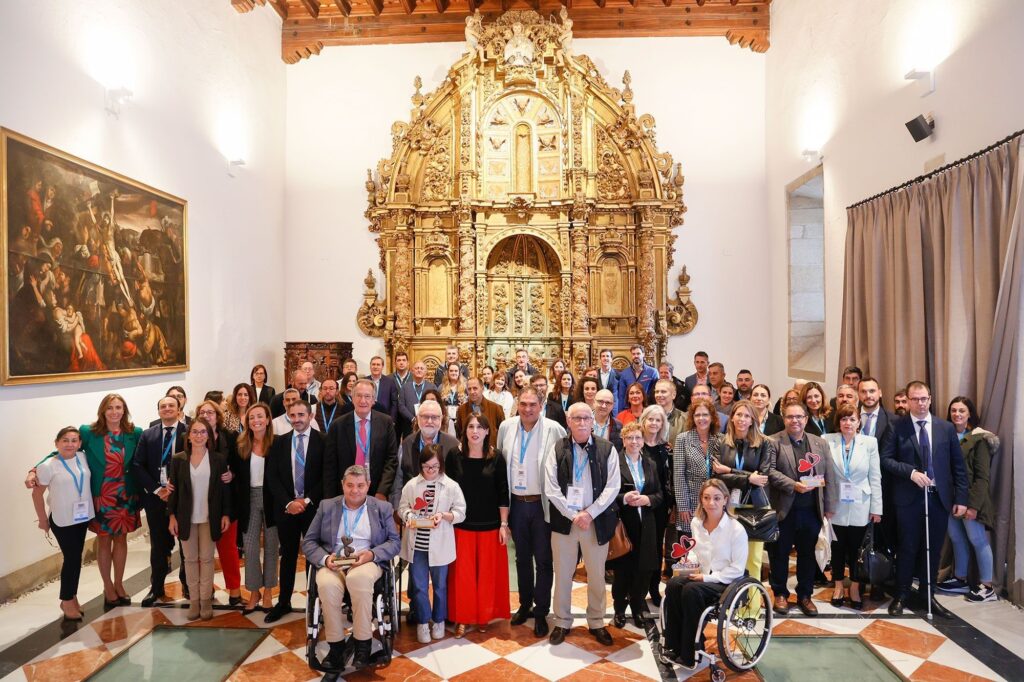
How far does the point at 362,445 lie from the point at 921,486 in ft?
13.1

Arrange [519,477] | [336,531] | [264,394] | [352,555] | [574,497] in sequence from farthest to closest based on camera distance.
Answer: [264,394] < [519,477] < [574,497] < [336,531] < [352,555]

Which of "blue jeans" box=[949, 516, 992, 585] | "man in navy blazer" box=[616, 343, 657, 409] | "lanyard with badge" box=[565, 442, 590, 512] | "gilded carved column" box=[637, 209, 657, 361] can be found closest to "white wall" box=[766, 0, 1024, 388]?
"gilded carved column" box=[637, 209, 657, 361]

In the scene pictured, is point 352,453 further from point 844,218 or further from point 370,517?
point 844,218

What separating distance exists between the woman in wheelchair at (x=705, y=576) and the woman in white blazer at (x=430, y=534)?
1385 mm

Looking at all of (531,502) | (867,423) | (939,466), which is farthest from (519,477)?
(939,466)

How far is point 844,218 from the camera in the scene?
301 inches

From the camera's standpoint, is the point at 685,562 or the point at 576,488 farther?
the point at 576,488

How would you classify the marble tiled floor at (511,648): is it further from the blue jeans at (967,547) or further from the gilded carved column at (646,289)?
the gilded carved column at (646,289)

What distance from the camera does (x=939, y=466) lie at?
461 cm

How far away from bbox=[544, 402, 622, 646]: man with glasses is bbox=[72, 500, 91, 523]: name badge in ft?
10.5

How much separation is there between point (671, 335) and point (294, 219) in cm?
637

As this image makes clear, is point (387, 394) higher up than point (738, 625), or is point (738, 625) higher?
point (387, 394)

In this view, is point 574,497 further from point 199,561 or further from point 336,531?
point 199,561

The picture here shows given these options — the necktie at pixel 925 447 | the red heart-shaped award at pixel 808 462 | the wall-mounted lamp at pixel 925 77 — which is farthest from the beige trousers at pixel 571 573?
the wall-mounted lamp at pixel 925 77
